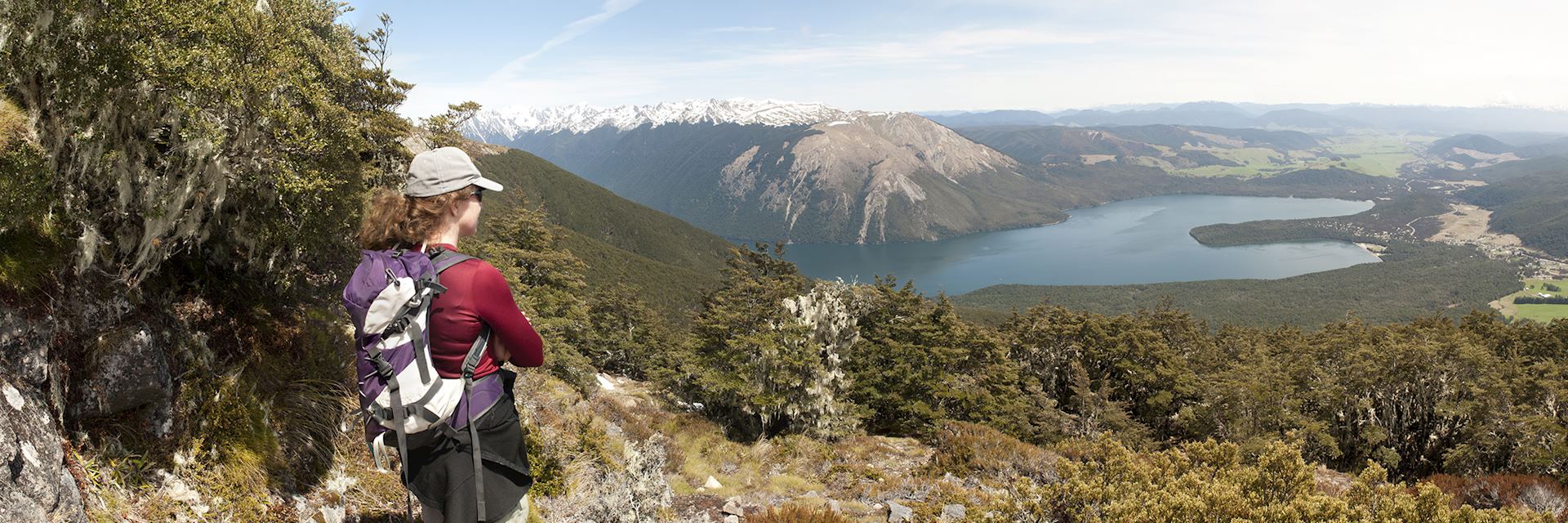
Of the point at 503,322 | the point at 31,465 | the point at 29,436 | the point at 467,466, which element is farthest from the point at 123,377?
the point at 503,322

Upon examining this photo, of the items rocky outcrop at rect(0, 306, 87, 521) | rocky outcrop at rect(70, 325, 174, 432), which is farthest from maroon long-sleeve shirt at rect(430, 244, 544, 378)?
rocky outcrop at rect(70, 325, 174, 432)

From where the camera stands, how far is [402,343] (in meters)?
2.64

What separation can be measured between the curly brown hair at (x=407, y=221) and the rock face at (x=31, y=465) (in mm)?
2590

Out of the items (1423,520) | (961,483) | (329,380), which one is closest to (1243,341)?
(961,483)

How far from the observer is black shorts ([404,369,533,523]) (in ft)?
9.75

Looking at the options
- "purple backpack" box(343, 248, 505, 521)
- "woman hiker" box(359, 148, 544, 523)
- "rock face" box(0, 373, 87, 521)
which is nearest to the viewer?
"purple backpack" box(343, 248, 505, 521)

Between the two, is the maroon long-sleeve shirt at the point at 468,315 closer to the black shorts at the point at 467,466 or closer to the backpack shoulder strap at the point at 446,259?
the backpack shoulder strap at the point at 446,259

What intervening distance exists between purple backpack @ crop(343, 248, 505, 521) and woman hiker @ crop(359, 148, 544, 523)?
2.3 inches

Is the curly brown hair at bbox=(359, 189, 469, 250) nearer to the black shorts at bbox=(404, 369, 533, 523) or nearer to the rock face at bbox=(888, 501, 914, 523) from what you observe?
the black shorts at bbox=(404, 369, 533, 523)

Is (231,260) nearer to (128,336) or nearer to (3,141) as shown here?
(128,336)

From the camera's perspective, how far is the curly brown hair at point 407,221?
281cm

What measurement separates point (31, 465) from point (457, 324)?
313 cm

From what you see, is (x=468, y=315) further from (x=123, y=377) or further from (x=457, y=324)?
(x=123, y=377)

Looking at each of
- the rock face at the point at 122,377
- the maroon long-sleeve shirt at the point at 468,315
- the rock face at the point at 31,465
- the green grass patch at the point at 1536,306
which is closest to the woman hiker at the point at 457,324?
the maroon long-sleeve shirt at the point at 468,315
